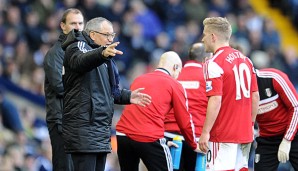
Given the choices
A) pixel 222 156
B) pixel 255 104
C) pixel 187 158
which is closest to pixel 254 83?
pixel 255 104

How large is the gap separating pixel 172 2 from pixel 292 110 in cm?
971

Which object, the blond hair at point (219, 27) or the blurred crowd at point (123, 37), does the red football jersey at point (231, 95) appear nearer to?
the blond hair at point (219, 27)

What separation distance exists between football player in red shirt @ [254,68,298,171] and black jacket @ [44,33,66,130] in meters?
2.34

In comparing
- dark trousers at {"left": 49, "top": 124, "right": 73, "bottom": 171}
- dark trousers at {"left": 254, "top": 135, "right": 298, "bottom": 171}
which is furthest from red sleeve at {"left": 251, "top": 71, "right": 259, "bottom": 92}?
dark trousers at {"left": 49, "top": 124, "right": 73, "bottom": 171}

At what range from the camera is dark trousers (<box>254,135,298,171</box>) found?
11758 mm

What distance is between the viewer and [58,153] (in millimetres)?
11070

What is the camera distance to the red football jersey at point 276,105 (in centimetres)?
1150

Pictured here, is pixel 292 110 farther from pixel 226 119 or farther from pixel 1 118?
pixel 1 118

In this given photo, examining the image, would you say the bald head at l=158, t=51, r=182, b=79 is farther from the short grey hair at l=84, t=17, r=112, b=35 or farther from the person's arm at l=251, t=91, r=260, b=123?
the short grey hair at l=84, t=17, r=112, b=35

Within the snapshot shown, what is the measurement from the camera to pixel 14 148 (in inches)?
575

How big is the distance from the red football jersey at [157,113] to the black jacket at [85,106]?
1.17 metres

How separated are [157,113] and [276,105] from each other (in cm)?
145

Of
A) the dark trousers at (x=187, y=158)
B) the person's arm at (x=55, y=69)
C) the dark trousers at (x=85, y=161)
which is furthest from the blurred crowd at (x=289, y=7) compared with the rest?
Result: the dark trousers at (x=85, y=161)

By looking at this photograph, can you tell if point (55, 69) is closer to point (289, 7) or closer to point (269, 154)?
point (269, 154)
